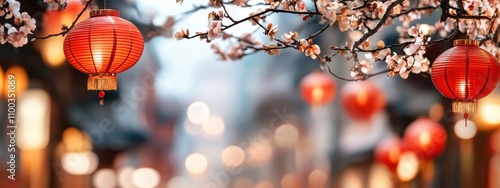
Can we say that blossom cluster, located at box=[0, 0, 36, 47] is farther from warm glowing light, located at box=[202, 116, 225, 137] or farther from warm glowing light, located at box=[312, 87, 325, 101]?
warm glowing light, located at box=[312, 87, 325, 101]

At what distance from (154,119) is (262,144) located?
1144 millimetres

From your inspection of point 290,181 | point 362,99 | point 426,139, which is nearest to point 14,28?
point 426,139

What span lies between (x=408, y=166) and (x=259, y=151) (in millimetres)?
1459

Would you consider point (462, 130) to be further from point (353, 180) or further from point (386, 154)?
point (353, 180)

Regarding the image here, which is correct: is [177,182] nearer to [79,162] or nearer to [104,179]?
[104,179]

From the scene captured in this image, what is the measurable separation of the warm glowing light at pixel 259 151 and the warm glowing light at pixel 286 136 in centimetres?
12

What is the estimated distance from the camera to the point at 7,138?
6621 mm

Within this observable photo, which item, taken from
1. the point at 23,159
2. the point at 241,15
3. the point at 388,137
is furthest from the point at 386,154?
the point at 23,159

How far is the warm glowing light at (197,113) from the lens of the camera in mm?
7422

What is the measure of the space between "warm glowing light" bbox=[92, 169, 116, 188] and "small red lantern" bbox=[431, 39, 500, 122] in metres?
4.24

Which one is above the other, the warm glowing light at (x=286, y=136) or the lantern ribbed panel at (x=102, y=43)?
the lantern ribbed panel at (x=102, y=43)

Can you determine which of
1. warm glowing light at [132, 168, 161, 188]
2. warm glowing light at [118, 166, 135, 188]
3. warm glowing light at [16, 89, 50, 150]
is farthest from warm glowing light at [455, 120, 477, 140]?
warm glowing light at [16, 89, 50, 150]

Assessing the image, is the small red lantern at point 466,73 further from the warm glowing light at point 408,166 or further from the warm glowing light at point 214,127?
the warm glowing light at point 214,127

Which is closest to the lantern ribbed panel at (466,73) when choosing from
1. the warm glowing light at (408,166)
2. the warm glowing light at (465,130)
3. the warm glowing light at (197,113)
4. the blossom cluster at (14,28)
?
the blossom cluster at (14,28)
